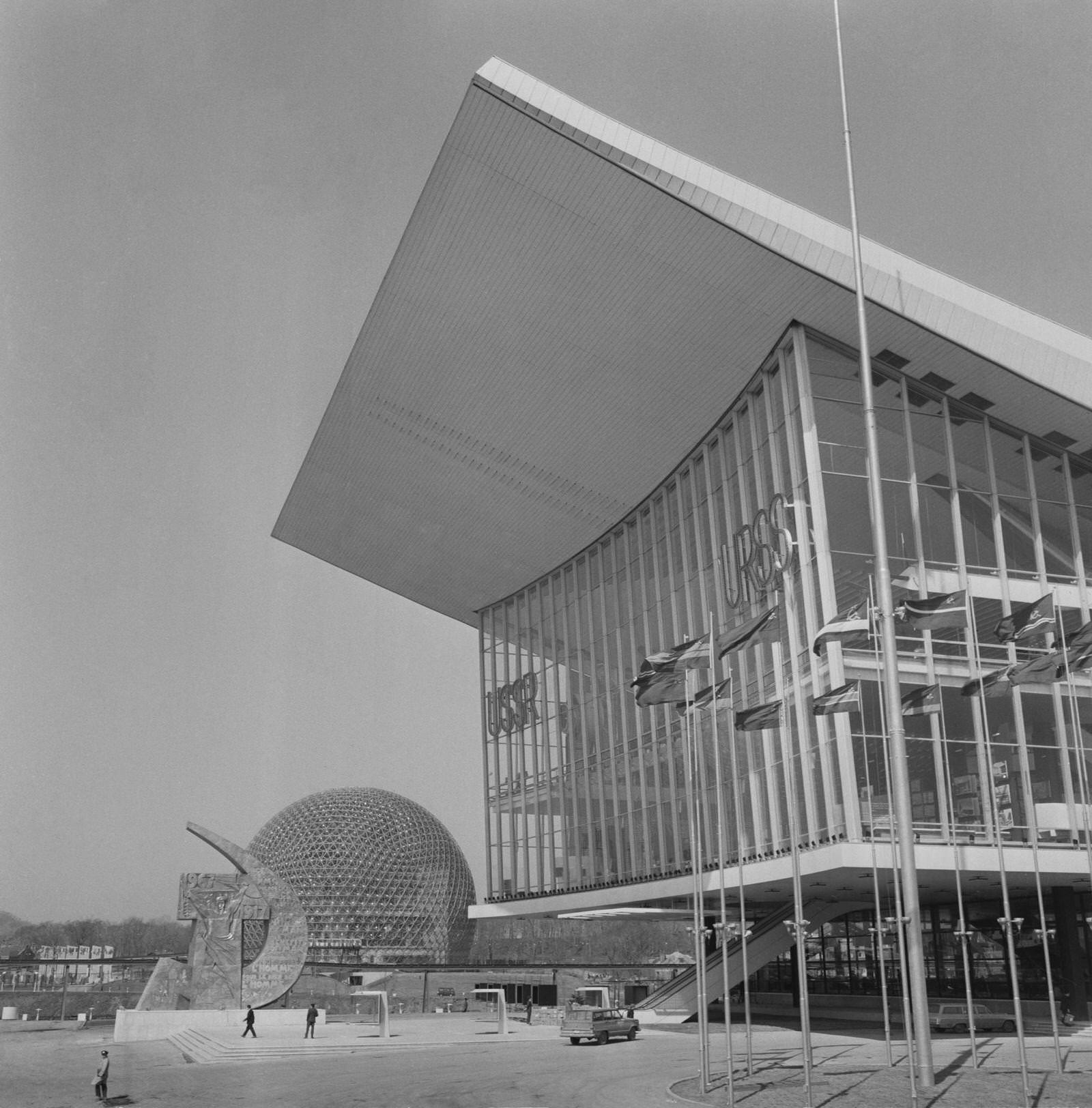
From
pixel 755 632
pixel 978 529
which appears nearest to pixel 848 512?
pixel 978 529

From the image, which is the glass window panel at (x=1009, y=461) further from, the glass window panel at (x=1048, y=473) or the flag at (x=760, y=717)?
the flag at (x=760, y=717)

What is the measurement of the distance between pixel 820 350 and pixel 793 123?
1191 centimetres

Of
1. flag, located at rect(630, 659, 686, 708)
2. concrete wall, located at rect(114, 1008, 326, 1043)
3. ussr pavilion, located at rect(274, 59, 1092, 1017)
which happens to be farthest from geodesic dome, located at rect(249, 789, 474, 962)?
flag, located at rect(630, 659, 686, 708)

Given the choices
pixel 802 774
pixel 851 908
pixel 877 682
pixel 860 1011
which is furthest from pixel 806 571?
pixel 860 1011

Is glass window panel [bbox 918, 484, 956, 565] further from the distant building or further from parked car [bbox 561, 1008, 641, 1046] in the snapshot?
the distant building

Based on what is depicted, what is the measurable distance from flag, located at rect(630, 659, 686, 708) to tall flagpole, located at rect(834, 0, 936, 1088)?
572 centimetres

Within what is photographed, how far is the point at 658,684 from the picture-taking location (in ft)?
82.4

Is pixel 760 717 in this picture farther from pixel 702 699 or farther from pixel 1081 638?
pixel 1081 638

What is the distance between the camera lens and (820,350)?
3494 cm

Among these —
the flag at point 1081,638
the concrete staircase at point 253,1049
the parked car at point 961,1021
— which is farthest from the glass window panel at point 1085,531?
the concrete staircase at point 253,1049

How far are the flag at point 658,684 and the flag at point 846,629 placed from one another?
2917 millimetres

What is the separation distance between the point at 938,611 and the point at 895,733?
454cm

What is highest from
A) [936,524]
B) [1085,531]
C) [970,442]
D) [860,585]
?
[970,442]

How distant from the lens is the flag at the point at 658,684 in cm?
2478
